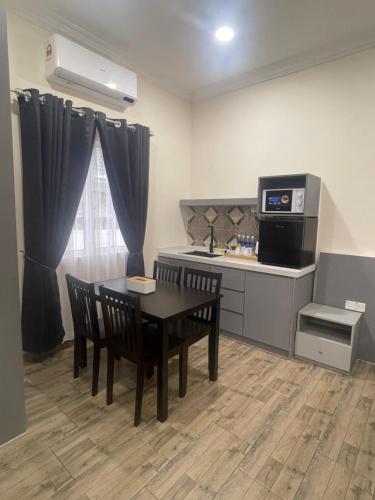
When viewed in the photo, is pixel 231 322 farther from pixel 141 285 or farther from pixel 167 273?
pixel 141 285

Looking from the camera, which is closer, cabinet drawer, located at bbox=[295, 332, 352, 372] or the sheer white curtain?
cabinet drawer, located at bbox=[295, 332, 352, 372]

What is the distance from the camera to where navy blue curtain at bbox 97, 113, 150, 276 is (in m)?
2.84

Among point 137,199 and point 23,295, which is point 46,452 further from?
point 137,199

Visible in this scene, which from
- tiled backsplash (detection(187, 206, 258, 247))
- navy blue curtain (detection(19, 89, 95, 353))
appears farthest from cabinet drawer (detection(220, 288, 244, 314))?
navy blue curtain (detection(19, 89, 95, 353))

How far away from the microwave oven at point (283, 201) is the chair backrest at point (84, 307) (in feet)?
6.15

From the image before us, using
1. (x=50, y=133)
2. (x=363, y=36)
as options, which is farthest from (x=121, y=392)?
(x=363, y=36)

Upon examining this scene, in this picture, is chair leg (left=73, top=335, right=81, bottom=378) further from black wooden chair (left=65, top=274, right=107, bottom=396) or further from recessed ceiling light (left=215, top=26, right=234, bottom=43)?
recessed ceiling light (left=215, top=26, right=234, bottom=43)

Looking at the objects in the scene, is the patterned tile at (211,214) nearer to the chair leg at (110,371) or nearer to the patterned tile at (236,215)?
the patterned tile at (236,215)

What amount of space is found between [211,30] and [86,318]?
2.64 m

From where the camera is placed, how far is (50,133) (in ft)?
7.59

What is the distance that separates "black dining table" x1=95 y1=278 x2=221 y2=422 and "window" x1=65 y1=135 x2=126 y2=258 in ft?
A: 1.95

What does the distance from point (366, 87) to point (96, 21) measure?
8.07 ft

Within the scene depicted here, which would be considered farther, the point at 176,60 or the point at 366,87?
the point at 176,60

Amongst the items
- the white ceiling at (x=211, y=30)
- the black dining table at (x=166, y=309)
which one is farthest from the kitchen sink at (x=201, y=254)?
the white ceiling at (x=211, y=30)
